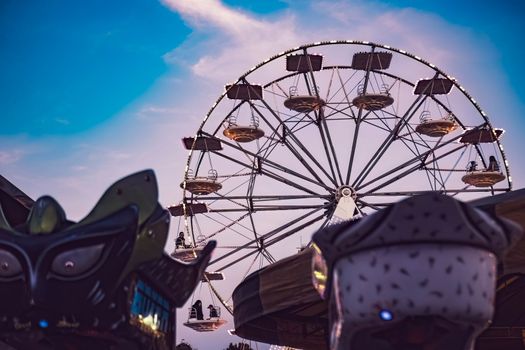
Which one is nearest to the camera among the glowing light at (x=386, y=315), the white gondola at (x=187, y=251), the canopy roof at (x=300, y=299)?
the glowing light at (x=386, y=315)

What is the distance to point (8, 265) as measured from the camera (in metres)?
3.72

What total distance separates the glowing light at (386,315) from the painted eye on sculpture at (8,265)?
73.2 inches

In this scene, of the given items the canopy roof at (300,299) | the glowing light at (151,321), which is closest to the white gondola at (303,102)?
the canopy roof at (300,299)

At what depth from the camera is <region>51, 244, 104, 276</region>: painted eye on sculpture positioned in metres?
3.63

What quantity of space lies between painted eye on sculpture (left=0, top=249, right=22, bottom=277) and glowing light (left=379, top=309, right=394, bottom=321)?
1.86m

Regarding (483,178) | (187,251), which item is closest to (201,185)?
(187,251)

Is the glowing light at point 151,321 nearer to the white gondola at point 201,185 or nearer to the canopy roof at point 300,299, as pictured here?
the canopy roof at point 300,299

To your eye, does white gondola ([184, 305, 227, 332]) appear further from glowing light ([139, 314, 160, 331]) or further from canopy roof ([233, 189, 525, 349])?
glowing light ([139, 314, 160, 331])

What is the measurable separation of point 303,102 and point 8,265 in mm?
15711

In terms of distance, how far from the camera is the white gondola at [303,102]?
19.0m

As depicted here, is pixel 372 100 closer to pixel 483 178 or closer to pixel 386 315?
pixel 483 178

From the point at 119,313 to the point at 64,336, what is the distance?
0.35m

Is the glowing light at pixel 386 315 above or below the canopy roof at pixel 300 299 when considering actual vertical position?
below

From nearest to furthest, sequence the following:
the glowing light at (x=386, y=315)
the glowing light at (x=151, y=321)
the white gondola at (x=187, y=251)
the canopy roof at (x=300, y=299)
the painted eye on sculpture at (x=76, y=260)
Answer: the glowing light at (x=386, y=315) → the painted eye on sculpture at (x=76, y=260) → the glowing light at (x=151, y=321) → the canopy roof at (x=300, y=299) → the white gondola at (x=187, y=251)
